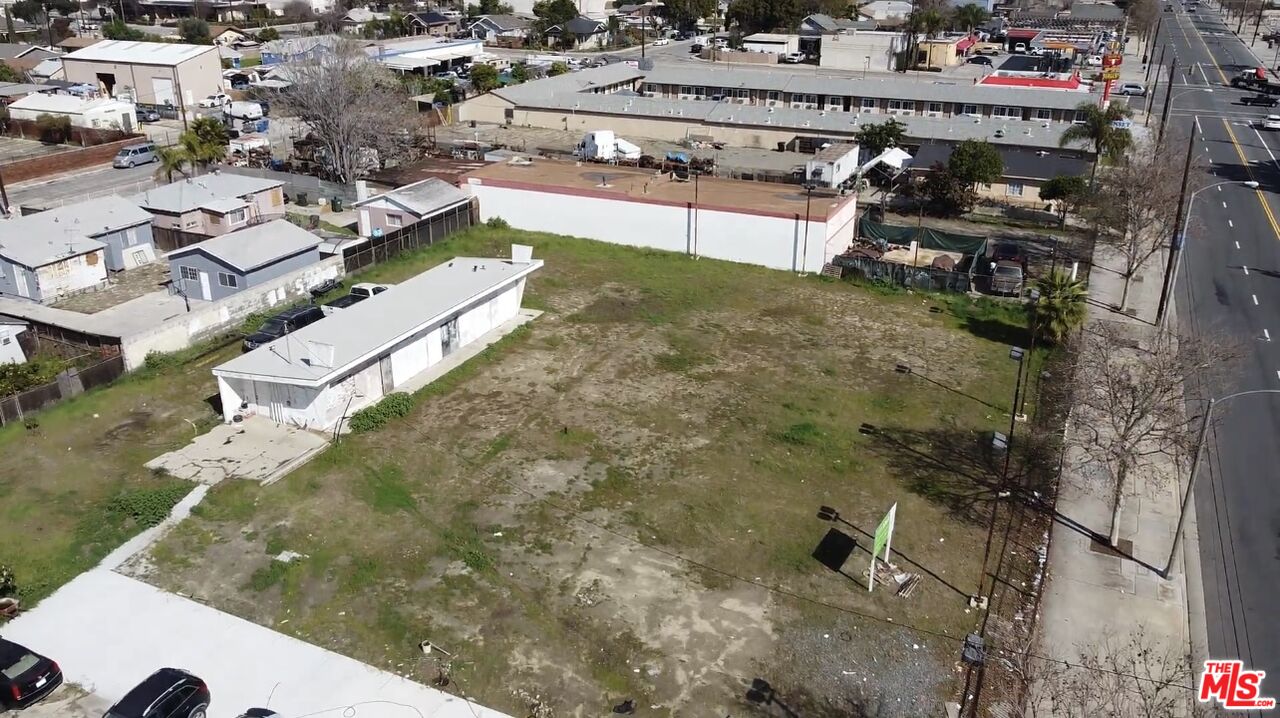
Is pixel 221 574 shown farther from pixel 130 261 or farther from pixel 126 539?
pixel 130 261

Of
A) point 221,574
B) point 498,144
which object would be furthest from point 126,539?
point 498,144

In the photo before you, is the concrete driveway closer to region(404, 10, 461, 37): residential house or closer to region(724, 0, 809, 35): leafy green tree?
region(404, 10, 461, 37): residential house

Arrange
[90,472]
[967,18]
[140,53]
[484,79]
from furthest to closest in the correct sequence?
1. [967,18]
2. [484,79]
3. [140,53]
4. [90,472]

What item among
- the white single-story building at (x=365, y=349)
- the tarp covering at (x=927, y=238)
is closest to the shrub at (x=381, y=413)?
the white single-story building at (x=365, y=349)

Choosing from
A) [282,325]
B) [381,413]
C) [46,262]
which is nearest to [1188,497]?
[381,413]

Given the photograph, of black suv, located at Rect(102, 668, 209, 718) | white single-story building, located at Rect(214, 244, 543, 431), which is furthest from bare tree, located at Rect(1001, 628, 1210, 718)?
white single-story building, located at Rect(214, 244, 543, 431)

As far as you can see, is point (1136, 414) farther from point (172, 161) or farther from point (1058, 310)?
point (172, 161)
